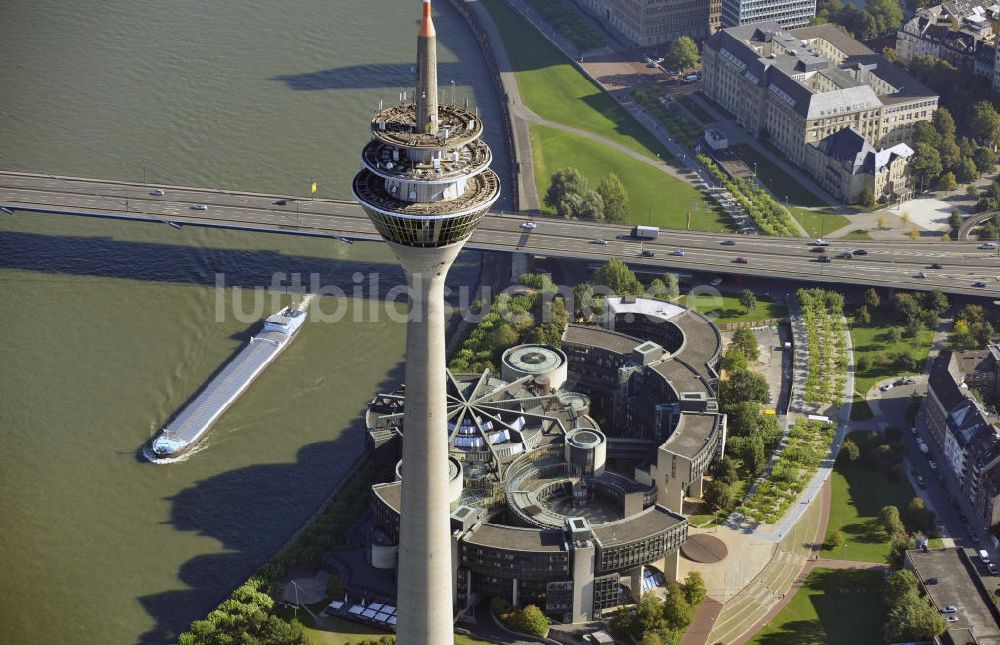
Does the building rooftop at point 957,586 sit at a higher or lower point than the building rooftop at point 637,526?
lower

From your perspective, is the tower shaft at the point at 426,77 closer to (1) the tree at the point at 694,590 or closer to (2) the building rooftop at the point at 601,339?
(1) the tree at the point at 694,590

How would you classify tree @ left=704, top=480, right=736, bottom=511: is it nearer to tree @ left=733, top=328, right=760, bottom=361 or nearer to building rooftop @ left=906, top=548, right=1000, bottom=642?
building rooftop @ left=906, top=548, right=1000, bottom=642

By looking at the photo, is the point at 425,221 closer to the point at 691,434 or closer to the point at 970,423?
the point at 691,434

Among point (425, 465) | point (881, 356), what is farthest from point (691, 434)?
point (425, 465)

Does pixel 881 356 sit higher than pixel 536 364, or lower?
lower

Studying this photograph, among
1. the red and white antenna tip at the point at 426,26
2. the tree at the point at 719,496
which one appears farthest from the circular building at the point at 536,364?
the red and white antenna tip at the point at 426,26

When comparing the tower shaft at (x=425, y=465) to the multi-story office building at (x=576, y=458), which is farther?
the multi-story office building at (x=576, y=458)
